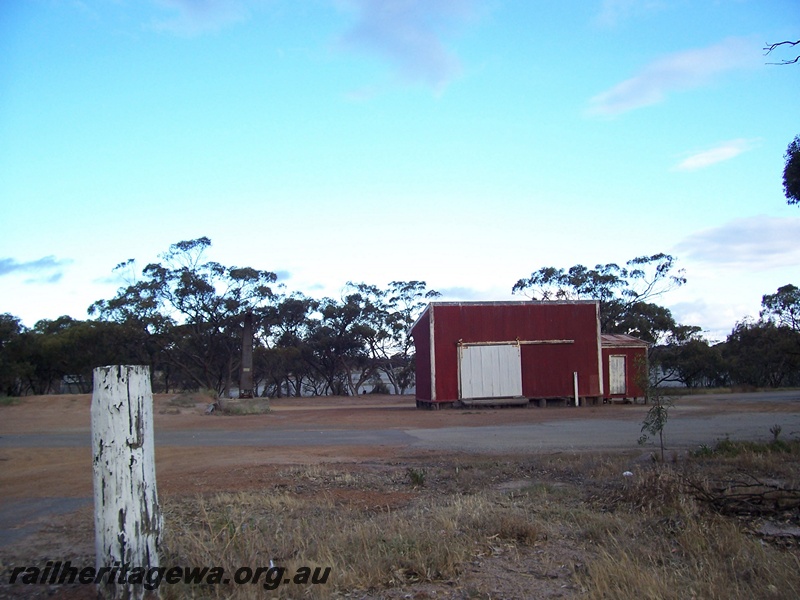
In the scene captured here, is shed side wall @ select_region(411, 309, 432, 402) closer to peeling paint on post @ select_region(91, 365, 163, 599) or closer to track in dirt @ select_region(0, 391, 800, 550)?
track in dirt @ select_region(0, 391, 800, 550)

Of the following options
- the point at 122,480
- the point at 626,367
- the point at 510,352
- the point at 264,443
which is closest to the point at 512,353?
the point at 510,352

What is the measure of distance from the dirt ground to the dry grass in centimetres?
94

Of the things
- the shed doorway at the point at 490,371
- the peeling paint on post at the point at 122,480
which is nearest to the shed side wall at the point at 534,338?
the shed doorway at the point at 490,371

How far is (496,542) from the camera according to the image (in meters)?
5.80

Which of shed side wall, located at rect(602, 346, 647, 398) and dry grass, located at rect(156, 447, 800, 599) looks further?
shed side wall, located at rect(602, 346, 647, 398)

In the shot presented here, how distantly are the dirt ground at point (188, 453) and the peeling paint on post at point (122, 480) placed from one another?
724 millimetres

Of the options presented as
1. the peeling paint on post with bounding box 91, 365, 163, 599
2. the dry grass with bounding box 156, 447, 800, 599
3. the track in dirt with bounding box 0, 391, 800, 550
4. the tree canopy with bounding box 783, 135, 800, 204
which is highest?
the tree canopy with bounding box 783, 135, 800, 204

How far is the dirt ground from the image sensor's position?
23.2 feet

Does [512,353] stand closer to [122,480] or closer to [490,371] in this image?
[490,371]

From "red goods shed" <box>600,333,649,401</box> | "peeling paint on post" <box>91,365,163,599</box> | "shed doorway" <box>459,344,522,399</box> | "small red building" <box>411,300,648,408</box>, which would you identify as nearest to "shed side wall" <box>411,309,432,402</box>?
"small red building" <box>411,300,648,408</box>

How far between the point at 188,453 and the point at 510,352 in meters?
20.4

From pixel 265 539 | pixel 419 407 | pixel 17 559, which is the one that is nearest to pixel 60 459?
pixel 17 559

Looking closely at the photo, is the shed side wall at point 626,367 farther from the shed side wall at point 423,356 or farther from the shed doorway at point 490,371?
the shed side wall at point 423,356

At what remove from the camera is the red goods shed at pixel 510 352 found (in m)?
32.1
